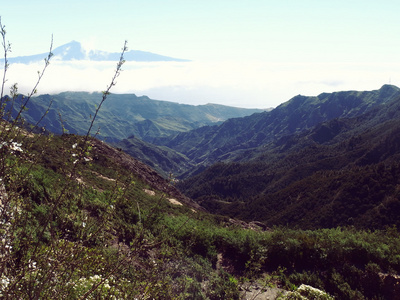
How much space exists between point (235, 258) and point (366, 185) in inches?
3258

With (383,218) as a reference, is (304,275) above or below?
above

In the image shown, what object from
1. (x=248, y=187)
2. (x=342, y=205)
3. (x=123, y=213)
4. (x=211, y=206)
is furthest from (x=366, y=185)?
(x=248, y=187)

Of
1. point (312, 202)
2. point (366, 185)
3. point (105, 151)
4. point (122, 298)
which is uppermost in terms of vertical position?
point (122, 298)

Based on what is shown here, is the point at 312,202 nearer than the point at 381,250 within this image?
No

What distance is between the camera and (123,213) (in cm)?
1170

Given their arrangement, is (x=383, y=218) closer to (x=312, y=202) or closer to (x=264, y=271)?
(x=312, y=202)

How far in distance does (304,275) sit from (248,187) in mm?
170319

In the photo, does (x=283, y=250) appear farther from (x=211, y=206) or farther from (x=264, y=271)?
(x=211, y=206)

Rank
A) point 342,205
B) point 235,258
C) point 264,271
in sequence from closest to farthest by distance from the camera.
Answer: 1. point 264,271
2. point 235,258
3. point 342,205

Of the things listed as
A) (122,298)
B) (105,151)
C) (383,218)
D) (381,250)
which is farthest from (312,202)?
(122,298)

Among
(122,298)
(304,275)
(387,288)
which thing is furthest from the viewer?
(304,275)

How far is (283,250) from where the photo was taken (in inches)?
433

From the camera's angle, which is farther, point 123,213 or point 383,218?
point 383,218

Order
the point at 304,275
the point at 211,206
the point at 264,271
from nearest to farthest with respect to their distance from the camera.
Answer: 1. the point at 304,275
2. the point at 264,271
3. the point at 211,206
